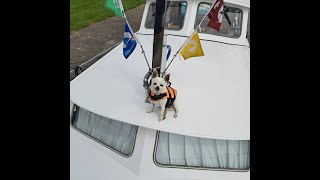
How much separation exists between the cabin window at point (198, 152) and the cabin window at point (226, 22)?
308cm

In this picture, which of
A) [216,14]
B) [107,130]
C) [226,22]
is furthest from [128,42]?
[226,22]

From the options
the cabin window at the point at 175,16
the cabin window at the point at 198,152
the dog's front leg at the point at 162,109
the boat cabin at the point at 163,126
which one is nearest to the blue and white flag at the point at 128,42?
the boat cabin at the point at 163,126

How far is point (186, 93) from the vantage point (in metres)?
4.92

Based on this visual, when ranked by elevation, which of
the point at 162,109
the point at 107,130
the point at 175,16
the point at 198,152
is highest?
the point at 175,16

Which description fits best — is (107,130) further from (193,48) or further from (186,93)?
(193,48)

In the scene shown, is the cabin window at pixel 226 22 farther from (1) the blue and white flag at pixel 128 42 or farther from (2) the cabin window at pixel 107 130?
(2) the cabin window at pixel 107 130

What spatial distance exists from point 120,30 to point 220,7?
984 cm

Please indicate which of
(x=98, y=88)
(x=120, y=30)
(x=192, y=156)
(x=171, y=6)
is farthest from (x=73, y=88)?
(x=120, y=30)

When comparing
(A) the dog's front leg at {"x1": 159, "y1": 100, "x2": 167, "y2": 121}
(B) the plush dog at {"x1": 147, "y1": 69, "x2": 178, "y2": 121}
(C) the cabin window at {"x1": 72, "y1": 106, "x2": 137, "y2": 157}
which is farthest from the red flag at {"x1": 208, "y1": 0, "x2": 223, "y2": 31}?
(C) the cabin window at {"x1": 72, "y1": 106, "x2": 137, "y2": 157}

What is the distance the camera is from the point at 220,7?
5.13 metres

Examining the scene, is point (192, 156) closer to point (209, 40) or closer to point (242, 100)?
point (242, 100)

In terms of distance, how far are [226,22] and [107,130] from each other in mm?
3730

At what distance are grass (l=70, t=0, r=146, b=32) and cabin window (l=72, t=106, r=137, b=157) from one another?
9.89 meters

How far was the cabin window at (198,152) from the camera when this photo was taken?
173 inches
